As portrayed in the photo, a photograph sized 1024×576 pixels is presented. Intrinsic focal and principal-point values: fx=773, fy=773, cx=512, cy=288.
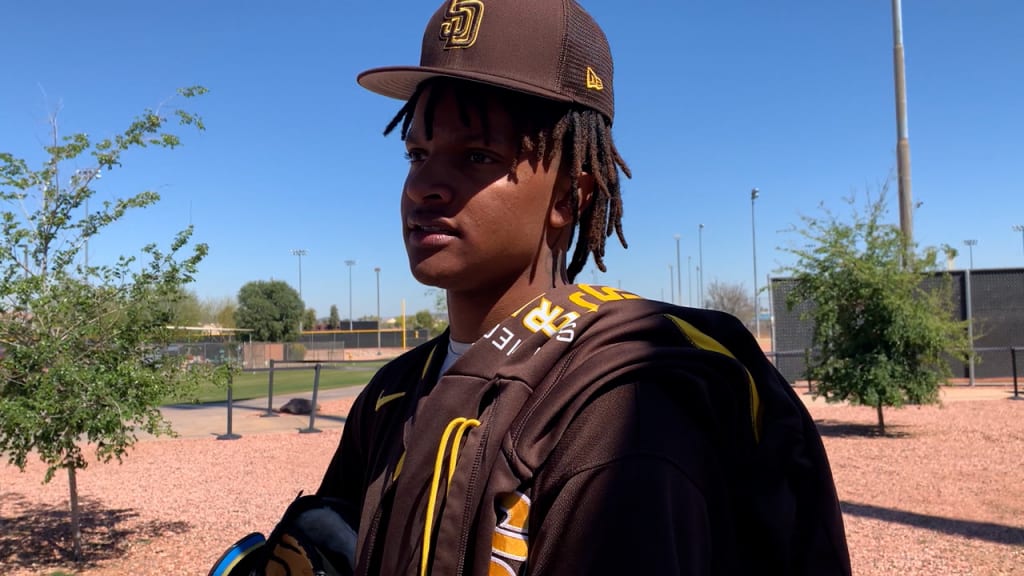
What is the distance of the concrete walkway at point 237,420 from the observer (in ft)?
45.9

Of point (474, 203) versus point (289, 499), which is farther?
Result: point (289, 499)

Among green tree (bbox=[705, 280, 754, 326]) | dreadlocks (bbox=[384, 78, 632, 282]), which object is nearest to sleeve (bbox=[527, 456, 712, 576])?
dreadlocks (bbox=[384, 78, 632, 282])

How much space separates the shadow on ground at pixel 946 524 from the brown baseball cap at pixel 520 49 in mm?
6537

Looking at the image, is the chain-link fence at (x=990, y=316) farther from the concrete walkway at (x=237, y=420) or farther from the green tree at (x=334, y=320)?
the green tree at (x=334, y=320)

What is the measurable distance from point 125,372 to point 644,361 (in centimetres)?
618

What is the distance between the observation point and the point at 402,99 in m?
1.71

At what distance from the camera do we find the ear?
1.53 meters

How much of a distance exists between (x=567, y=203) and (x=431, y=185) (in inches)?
11.0

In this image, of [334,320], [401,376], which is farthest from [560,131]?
[334,320]

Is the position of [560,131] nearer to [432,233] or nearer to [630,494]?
[432,233]

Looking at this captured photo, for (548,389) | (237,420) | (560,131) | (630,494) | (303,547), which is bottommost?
(237,420)

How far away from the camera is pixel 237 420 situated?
15.7m

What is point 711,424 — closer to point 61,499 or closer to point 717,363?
point 717,363

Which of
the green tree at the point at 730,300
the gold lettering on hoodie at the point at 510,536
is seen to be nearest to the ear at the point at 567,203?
the gold lettering on hoodie at the point at 510,536
